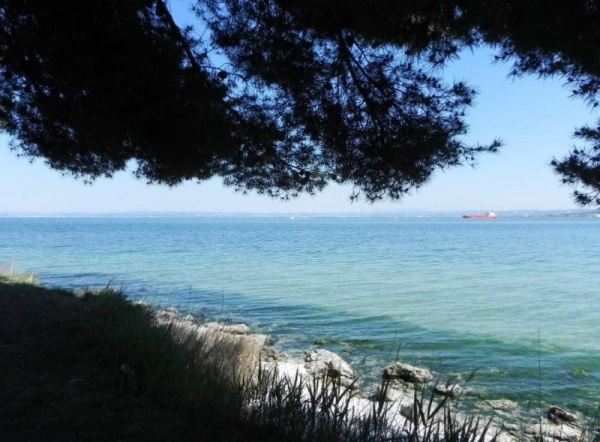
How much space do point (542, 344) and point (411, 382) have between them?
5.59 metres

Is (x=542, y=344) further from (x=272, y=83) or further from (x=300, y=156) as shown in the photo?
(x=272, y=83)

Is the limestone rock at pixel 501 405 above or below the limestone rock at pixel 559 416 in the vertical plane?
below

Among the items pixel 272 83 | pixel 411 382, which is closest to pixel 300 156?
pixel 272 83

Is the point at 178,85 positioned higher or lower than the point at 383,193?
higher

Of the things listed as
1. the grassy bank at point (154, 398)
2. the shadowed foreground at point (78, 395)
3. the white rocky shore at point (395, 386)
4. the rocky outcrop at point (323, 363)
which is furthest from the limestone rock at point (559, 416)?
the shadowed foreground at point (78, 395)

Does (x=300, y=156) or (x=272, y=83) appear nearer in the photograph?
(x=272, y=83)

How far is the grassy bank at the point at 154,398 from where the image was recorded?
3350 mm

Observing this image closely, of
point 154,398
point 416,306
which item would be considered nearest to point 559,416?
point 154,398

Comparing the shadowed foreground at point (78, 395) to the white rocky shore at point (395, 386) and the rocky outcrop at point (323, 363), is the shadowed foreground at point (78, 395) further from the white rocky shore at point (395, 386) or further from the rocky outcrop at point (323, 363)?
the rocky outcrop at point (323, 363)

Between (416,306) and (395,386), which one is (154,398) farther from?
(416,306)

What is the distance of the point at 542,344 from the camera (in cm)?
1223

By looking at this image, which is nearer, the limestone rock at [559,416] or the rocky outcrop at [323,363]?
the limestone rock at [559,416]

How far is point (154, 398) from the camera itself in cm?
399

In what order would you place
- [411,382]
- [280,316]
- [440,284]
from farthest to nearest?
1. [440,284]
2. [280,316]
3. [411,382]
